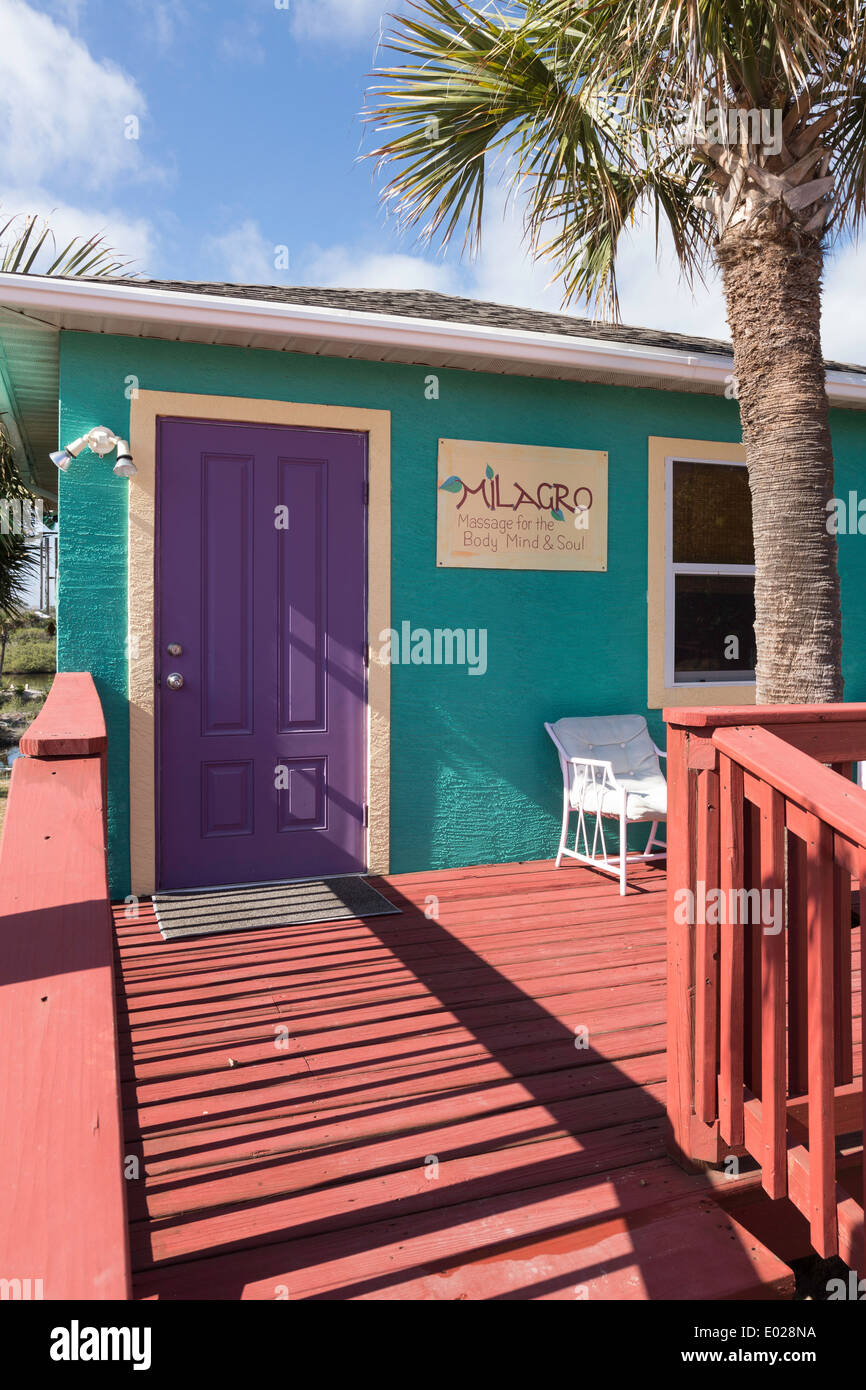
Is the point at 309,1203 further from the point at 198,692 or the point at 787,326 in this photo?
the point at 787,326

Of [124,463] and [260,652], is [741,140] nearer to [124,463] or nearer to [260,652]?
[124,463]

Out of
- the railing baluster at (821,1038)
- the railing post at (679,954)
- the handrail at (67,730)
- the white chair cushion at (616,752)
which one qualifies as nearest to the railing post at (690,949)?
the railing post at (679,954)

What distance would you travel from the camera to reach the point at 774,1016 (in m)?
1.96

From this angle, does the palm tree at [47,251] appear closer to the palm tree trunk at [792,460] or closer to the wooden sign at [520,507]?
the wooden sign at [520,507]

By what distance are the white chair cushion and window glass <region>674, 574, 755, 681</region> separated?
2.14ft

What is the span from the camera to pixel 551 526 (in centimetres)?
529

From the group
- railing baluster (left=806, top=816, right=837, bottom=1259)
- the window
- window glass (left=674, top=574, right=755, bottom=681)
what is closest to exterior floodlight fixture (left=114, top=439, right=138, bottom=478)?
the window

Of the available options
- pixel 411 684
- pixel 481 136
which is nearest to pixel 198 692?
pixel 411 684

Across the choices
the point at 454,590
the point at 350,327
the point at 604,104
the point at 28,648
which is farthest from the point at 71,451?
the point at 28,648

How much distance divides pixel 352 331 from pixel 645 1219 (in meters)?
4.00

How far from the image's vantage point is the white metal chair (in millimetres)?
4750

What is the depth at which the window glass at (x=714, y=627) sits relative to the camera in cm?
575

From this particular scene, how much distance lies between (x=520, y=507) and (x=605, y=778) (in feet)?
5.50

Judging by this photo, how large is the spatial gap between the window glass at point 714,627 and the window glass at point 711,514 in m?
0.15
